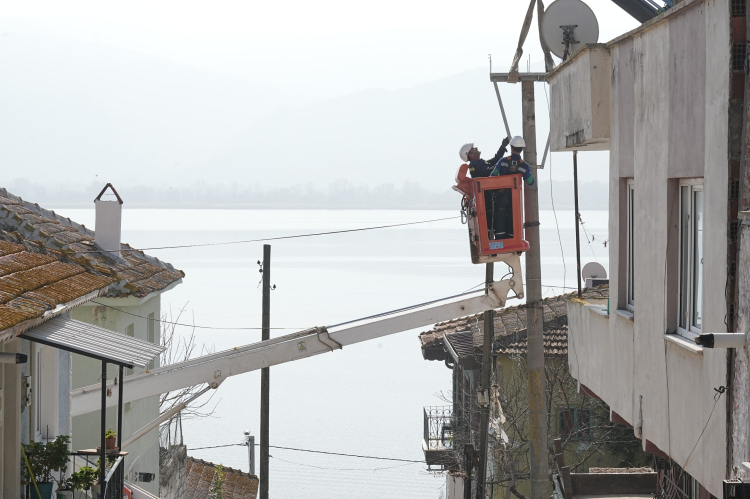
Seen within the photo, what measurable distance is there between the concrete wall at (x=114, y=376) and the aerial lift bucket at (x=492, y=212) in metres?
5.60

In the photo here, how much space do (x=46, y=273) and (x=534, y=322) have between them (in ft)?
25.7

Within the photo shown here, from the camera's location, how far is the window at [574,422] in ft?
71.1

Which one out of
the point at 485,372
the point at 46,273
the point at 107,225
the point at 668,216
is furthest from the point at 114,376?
the point at 668,216

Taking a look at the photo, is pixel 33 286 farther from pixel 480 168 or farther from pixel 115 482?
pixel 480 168

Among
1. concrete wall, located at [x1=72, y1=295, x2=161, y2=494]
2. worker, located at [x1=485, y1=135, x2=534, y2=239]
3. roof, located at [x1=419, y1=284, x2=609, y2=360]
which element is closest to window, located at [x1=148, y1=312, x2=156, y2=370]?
concrete wall, located at [x1=72, y1=295, x2=161, y2=494]

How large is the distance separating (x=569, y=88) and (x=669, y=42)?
3030 mm

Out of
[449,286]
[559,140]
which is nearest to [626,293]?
[559,140]

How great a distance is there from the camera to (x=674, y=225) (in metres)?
8.62

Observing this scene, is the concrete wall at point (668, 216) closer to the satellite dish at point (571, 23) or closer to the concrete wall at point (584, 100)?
the concrete wall at point (584, 100)

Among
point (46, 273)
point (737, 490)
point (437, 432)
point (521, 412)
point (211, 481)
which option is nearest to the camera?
point (737, 490)

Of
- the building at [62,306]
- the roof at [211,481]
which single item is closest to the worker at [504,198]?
the building at [62,306]

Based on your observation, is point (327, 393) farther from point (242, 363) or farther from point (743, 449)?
point (743, 449)

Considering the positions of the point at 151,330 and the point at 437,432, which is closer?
the point at 151,330

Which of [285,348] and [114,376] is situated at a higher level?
[285,348]
